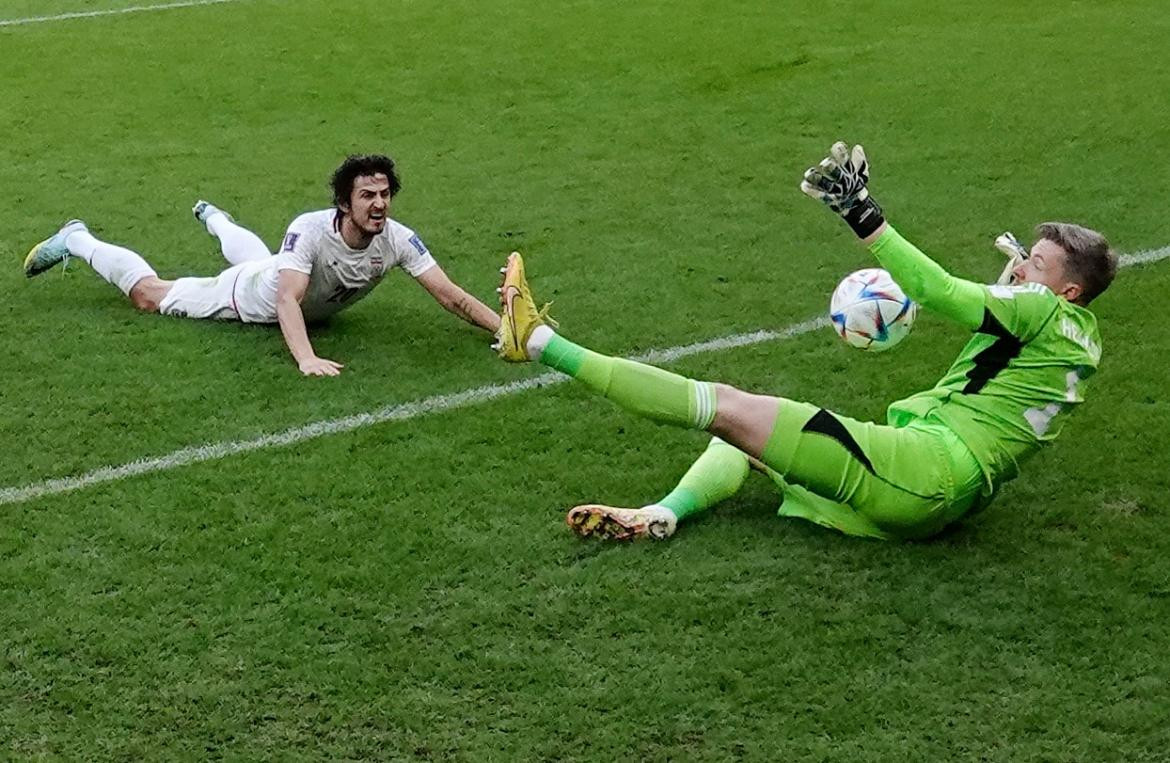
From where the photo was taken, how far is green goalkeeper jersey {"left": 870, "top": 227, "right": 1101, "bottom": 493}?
469 centimetres

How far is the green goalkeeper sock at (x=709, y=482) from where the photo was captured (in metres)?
5.23

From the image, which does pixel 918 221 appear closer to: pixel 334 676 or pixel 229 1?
pixel 334 676

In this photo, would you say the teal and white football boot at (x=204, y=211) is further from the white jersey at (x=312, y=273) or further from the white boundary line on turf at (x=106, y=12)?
the white boundary line on turf at (x=106, y=12)

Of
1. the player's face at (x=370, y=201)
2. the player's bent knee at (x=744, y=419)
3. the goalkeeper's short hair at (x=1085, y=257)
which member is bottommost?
the player's bent knee at (x=744, y=419)

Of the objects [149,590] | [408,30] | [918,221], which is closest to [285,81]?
[408,30]

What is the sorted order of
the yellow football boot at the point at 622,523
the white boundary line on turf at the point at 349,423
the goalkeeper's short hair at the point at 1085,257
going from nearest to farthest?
1. the goalkeeper's short hair at the point at 1085,257
2. the yellow football boot at the point at 622,523
3. the white boundary line on turf at the point at 349,423

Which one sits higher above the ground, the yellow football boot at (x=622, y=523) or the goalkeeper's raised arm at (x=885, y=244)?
the goalkeeper's raised arm at (x=885, y=244)

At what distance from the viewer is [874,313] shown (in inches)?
207

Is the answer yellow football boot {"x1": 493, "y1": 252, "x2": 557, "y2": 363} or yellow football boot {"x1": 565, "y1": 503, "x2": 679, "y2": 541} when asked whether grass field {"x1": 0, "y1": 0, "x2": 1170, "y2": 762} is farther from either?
yellow football boot {"x1": 493, "y1": 252, "x2": 557, "y2": 363}

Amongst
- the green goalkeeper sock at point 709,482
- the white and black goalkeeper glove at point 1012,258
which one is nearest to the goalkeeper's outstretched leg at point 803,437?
the green goalkeeper sock at point 709,482

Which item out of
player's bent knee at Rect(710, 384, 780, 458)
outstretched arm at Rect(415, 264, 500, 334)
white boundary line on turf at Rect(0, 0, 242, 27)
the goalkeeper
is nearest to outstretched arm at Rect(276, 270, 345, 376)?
outstretched arm at Rect(415, 264, 500, 334)

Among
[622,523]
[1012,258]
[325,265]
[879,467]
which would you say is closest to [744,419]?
[879,467]

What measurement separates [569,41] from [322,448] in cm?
760

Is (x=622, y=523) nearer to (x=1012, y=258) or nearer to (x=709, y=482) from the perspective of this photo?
(x=709, y=482)
